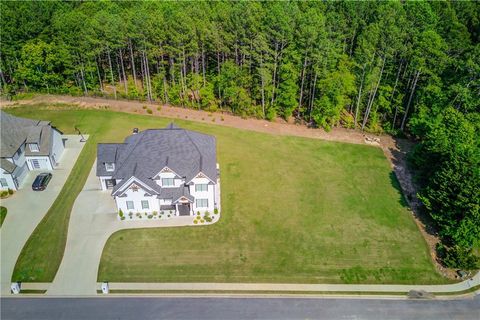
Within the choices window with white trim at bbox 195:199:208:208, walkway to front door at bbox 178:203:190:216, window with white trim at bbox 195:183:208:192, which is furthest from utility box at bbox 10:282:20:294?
window with white trim at bbox 195:183:208:192

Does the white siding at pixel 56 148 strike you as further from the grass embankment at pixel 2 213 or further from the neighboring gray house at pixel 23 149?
the grass embankment at pixel 2 213

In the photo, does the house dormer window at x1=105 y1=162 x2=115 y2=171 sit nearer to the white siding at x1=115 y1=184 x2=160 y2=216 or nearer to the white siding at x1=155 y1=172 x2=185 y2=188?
the white siding at x1=115 y1=184 x2=160 y2=216

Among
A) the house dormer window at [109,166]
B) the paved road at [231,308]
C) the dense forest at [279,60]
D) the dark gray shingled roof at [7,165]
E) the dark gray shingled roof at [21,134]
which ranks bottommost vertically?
the paved road at [231,308]

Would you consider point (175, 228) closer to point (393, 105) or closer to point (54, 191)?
point (54, 191)

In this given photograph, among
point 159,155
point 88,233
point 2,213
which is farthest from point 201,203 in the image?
point 2,213

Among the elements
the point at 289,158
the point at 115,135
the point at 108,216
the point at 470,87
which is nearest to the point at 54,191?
the point at 108,216

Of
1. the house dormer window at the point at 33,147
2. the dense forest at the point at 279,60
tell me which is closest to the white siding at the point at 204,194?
the house dormer window at the point at 33,147

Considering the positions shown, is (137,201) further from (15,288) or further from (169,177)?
(15,288)
